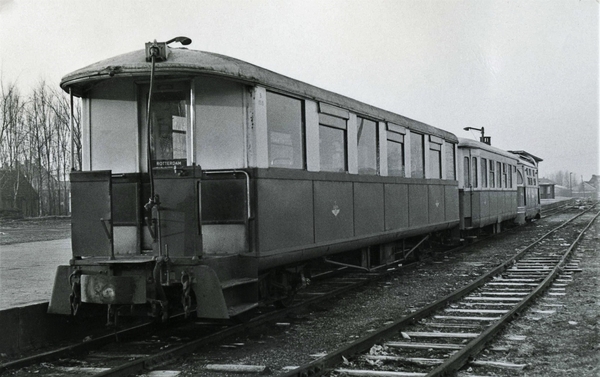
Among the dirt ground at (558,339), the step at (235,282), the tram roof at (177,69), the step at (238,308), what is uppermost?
the tram roof at (177,69)

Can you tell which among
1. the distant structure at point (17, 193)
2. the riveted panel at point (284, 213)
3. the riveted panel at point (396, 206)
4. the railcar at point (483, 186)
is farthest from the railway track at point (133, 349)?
the distant structure at point (17, 193)

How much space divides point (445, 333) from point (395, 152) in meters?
5.15

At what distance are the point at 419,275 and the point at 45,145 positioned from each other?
37350 mm

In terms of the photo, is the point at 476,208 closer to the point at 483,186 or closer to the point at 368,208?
the point at 483,186

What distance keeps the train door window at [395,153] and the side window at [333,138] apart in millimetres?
2066

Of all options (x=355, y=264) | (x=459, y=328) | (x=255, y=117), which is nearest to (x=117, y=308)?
(x=255, y=117)

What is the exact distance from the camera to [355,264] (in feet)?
35.7

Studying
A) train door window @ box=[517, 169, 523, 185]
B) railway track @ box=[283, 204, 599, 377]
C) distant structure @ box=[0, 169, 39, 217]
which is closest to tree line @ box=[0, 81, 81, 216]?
distant structure @ box=[0, 169, 39, 217]

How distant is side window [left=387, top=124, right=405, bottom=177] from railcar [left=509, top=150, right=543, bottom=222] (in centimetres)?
1630

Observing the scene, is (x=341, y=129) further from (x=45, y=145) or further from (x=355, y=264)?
(x=45, y=145)

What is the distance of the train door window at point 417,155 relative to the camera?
12.6 meters

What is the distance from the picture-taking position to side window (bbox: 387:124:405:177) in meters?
11.3

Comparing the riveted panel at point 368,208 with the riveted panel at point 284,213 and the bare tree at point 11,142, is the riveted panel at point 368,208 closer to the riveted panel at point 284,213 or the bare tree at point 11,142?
the riveted panel at point 284,213

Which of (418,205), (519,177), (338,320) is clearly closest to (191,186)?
(338,320)
